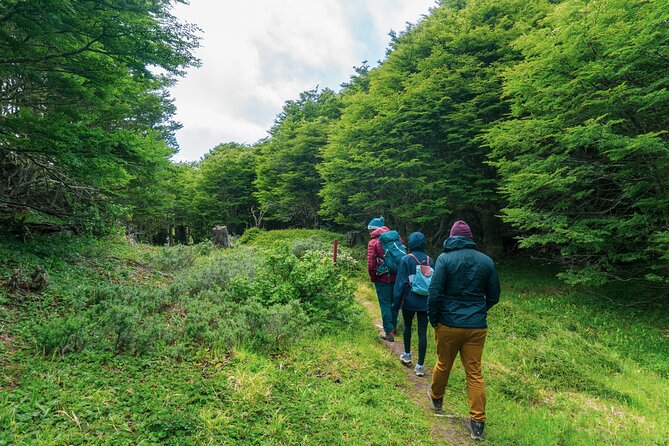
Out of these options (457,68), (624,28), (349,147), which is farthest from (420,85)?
(624,28)

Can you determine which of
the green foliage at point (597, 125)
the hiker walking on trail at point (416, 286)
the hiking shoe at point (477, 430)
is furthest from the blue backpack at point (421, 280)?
the green foliage at point (597, 125)

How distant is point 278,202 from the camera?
83.3ft

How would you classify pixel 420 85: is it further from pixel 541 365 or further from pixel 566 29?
pixel 541 365

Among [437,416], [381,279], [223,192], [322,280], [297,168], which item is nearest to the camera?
[437,416]

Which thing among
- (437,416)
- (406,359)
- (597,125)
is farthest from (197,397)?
(597,125)

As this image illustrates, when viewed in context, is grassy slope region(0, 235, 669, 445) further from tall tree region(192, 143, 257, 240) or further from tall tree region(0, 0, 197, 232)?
tall tree region(192, 143, 257, 240)

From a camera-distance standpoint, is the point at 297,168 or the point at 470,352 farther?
the point at 297,168

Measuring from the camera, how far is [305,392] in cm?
372

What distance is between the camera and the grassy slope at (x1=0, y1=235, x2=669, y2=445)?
273 centimetres

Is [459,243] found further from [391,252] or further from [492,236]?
[492,236]

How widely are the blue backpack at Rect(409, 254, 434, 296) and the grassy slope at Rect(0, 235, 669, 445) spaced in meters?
1.25

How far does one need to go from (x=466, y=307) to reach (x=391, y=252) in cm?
228

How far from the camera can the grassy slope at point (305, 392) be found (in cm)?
273

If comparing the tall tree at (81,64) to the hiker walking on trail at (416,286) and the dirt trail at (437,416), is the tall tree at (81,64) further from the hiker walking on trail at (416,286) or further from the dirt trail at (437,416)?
the dirt trail at (437,416)
